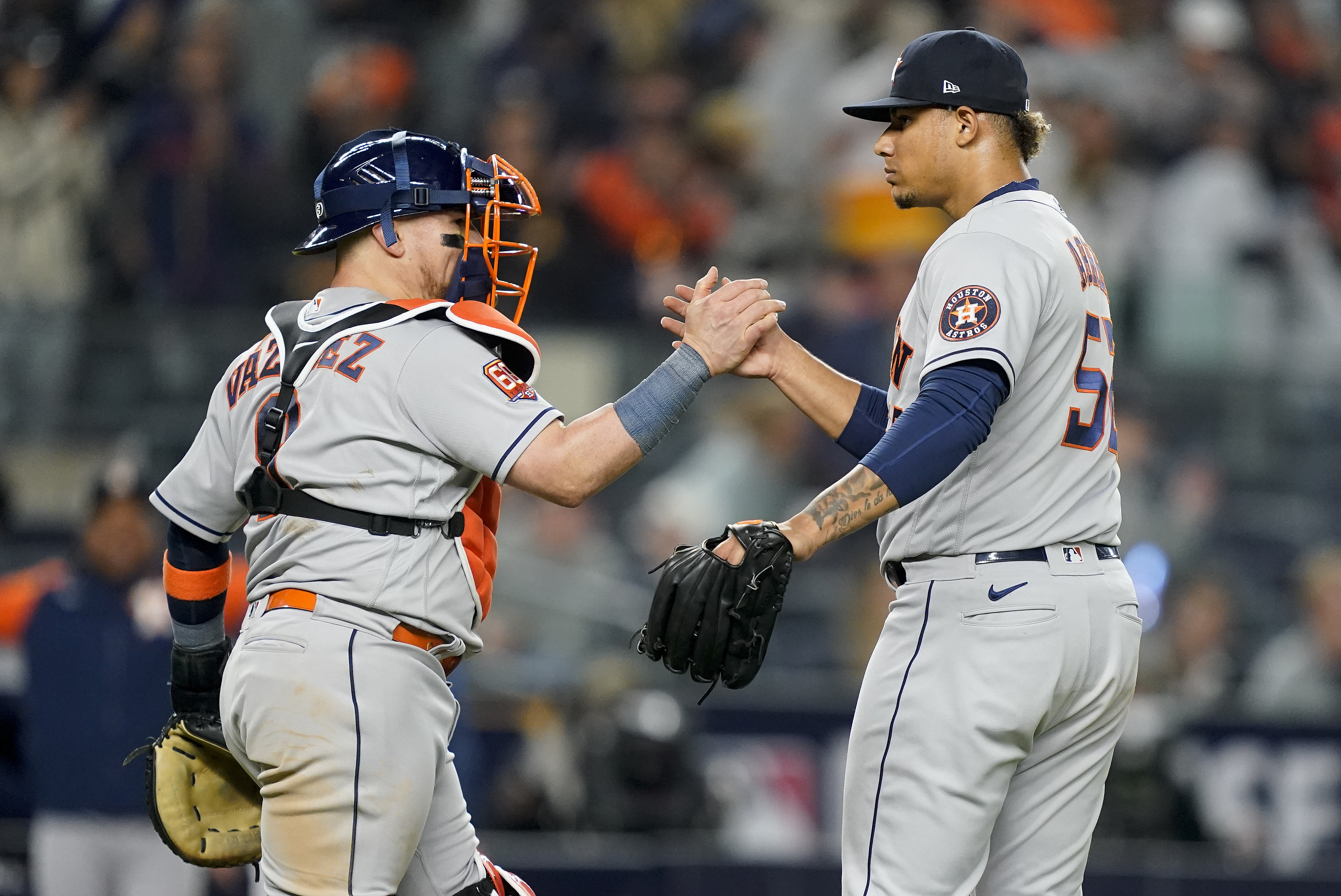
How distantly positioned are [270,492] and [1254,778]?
568cm

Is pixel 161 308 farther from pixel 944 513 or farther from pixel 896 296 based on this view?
pixel 944 513

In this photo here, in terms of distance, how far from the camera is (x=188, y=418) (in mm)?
8727

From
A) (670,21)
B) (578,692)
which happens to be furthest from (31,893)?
(670,21)

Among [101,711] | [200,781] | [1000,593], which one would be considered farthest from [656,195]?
[1000,593]

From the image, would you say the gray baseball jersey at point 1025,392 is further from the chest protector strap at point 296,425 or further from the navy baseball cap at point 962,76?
the chest protector strap at point 296,425

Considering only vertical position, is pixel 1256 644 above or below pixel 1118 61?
below

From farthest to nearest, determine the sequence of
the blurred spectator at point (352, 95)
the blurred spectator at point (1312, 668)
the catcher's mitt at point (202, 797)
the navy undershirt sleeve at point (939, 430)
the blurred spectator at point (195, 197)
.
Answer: the blurred spectator at point (352, 95), the blurred spectator at point (195, 197), the blurred spectator at point (1312, 668), the catcher's mitt at point (202, 797), the navy undershirt sleeve at point (939, 430)

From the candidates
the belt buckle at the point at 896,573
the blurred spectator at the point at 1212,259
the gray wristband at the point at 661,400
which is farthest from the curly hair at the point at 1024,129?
the blurred spectator at the point at 1212,259

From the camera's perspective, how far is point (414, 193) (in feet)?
12.9

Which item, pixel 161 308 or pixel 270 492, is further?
pixel 161 308

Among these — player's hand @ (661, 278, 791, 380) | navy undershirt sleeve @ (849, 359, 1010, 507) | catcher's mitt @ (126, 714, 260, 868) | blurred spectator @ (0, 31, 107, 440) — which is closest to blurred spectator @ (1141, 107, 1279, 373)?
player's hand @ (661, 278, 791, 380)

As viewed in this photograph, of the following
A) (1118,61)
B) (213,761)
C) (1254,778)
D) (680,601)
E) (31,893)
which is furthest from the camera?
(1118,61)

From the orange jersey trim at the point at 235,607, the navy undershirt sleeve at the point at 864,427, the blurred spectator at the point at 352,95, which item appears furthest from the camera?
the blurred spectator at the point at 352,95

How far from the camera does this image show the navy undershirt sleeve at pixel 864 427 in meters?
4.35
